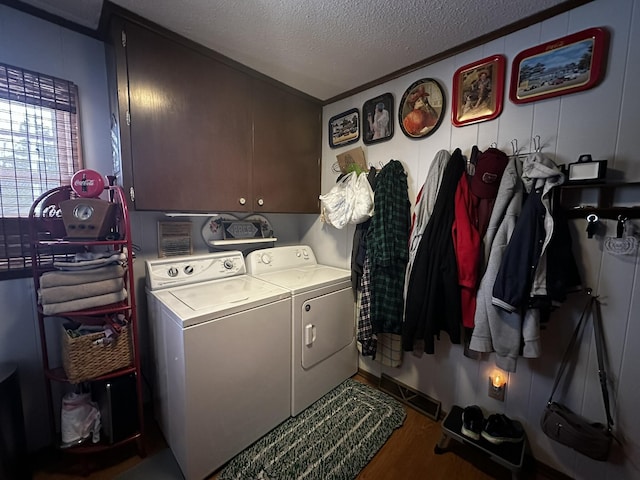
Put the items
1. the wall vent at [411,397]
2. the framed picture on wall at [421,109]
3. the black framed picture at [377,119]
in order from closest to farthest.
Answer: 1. the framed picture on wall at [421,109]
2. the wall vent at [411,397]
3. the black framed picture at [377,119]

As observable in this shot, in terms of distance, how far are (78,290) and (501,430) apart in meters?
2.21

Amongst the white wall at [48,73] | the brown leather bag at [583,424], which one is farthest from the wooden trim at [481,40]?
the white wall at [48,73]

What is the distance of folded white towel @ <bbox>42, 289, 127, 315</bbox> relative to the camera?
1.11 m

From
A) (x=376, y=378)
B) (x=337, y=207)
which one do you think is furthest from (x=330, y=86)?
(x=376, y=378)

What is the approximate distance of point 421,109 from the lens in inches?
66.6

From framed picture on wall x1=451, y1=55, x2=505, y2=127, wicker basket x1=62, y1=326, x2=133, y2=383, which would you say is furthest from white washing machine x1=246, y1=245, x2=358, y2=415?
framed picture on wall x1=451, y1=55, x2=505, y2=127

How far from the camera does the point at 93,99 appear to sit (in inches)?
58.2

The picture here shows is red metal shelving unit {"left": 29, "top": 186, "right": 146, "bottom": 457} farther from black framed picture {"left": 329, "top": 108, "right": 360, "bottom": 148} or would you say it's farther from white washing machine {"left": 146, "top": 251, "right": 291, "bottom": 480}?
black framed picture {"left": 329, "top": 108, "right": 360, "bottom": 148}

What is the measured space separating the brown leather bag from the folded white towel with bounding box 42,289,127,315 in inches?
84.5

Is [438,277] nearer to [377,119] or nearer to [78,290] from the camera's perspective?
[377,119]

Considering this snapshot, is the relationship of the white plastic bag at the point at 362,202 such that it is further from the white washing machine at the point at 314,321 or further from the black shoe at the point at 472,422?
the black shoe at the point at 472,422

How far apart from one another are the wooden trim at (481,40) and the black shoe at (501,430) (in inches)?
80.1

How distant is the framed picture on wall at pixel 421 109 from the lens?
1.62 m

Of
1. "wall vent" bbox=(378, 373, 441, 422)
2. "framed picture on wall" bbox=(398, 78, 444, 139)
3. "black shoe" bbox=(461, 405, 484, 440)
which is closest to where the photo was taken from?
"black shoe" bbox=(461, 405, 484, 440)
